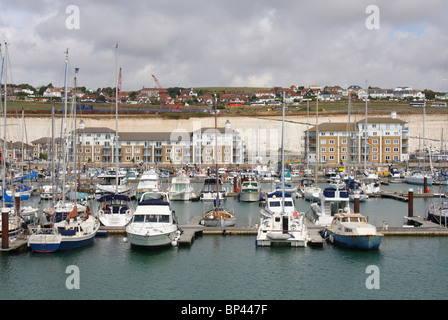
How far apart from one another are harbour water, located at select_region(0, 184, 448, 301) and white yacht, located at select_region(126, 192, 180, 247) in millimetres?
584

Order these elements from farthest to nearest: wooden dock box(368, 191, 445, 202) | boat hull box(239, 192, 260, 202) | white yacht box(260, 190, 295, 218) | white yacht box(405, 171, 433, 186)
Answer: white yacht box(405, 171, 433, 186), wooden dock box(368, 191, 445, 202), boat hull box(239, 192, 260, 202), white yacht box(260, 190, 295, 218)

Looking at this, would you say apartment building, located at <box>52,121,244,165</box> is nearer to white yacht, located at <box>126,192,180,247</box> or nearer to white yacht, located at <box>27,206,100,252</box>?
white yacht, located at <box>27,206,100,252</box>

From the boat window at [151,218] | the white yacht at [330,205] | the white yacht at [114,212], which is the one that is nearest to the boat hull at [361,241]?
the white yacht at [330,205]

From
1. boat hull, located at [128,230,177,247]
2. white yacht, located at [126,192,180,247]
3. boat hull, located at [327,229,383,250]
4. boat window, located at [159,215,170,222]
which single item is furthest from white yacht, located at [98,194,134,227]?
boat hull, located at [327,229,383,250]

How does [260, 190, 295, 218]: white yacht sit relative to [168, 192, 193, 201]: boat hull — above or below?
above

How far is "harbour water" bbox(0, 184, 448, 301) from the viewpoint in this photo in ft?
72.1

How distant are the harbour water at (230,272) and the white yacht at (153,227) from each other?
0.58 m

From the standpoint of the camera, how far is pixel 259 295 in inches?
854
